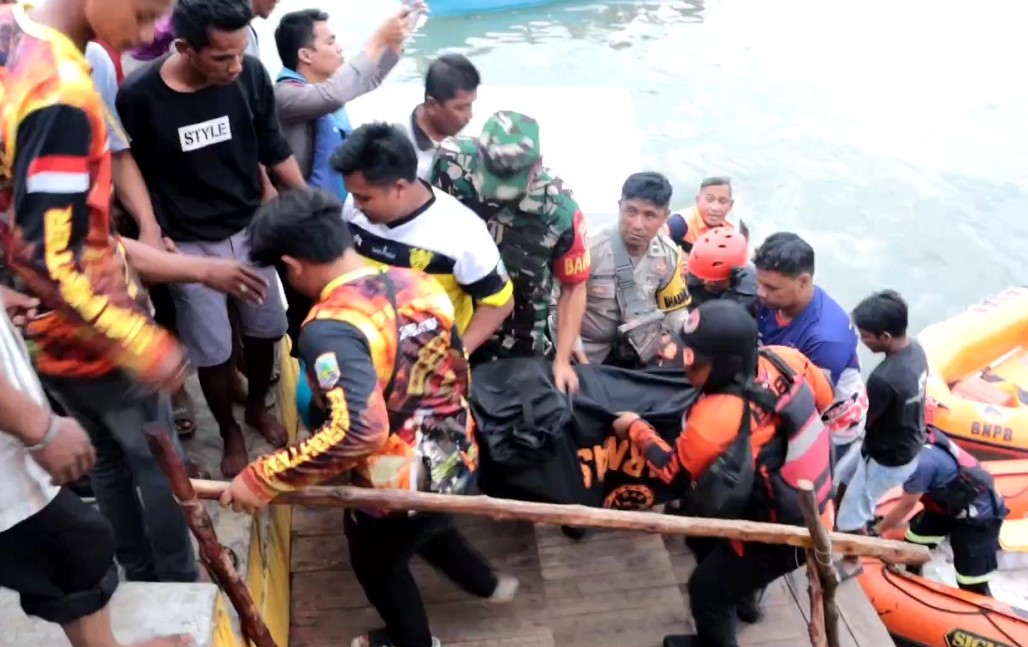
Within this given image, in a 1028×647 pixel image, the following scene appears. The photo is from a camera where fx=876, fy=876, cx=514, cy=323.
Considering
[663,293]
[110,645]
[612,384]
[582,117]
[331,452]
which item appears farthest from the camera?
[582,117]

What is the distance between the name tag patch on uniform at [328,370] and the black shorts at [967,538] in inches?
146

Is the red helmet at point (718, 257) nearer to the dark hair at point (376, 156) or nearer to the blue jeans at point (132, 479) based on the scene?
the dark hair at point (376, 156)

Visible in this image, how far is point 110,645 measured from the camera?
77.5 inches

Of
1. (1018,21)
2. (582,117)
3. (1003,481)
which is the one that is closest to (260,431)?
(1003,481)

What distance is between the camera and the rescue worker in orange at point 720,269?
12.9 feet

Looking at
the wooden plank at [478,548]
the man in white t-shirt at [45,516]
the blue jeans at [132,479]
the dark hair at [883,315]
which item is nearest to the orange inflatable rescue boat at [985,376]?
the dark hair at [883,315]

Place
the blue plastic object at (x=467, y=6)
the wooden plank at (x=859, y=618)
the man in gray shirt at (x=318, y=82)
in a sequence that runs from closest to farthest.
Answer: the man in gray shirt at (x=318, y=82)
the wooden plank at (x=859, y=618)
the blue plastic object at (x=467, y=6)

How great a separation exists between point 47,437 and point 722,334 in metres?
1.79

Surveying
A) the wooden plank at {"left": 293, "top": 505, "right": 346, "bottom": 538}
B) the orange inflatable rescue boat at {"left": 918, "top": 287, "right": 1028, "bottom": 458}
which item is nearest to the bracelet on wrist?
the wooden plank at {"left": 293, "top": 505, "right": 346, "bottom": 538}

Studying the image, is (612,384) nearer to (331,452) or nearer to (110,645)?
(331,452)

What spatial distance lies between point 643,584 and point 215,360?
1.76 m

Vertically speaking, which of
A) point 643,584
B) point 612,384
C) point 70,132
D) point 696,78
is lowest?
point 696,78

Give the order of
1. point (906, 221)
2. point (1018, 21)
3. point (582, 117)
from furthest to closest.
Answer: point (1018, 21) < point (906, 221) < point (582, 117)

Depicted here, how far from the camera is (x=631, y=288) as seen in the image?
3.45m
